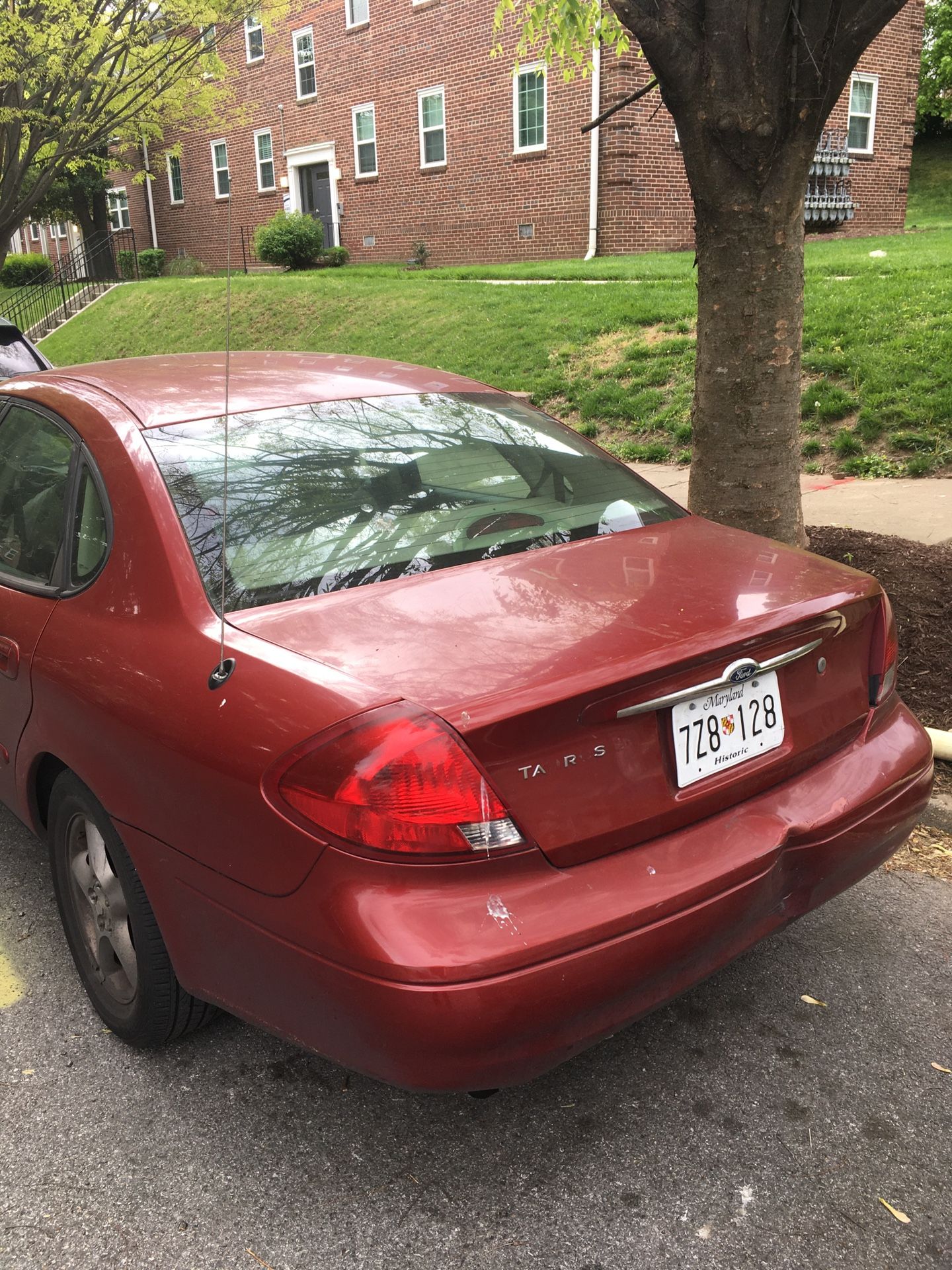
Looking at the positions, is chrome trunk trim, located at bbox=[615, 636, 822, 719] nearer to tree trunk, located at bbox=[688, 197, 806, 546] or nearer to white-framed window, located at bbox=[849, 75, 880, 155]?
tree trunk, located at bbox=[688, 197, 806, 546]

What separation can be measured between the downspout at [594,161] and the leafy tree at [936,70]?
81.7 ft

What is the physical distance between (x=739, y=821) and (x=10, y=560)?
6.85ft

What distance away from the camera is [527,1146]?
2293 mm

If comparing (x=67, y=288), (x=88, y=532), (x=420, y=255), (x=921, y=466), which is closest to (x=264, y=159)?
(x=67, y=288)

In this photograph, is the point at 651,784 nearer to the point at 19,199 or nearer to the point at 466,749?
the point at 466,749

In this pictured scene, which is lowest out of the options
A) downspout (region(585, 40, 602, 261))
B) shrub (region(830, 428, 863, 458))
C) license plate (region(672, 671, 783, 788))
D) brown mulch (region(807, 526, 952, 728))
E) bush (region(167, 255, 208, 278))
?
brown mulch (region(807, 526, 952, 728))

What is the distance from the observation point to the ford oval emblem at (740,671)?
2.18m

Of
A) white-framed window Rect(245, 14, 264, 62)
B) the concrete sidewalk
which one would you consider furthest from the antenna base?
white-framed window Rect(245, 14, 264, 62)

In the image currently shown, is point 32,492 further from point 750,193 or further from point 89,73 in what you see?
point 89,73

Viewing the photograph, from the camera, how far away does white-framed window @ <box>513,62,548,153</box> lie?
19344 mm

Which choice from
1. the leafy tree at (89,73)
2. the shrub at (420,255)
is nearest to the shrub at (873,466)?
the leafy tree at (89,73)

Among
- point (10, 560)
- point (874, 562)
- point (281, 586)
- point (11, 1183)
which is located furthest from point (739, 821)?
point (874, 562)

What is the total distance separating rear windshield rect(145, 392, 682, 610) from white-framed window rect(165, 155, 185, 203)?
101 feet

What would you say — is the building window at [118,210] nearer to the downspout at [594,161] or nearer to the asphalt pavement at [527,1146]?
the downspout at [594,161]
